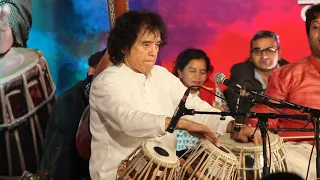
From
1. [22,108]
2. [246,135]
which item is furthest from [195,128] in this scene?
[22,108]

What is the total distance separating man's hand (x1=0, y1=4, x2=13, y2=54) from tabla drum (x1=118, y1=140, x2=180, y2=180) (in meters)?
2.14

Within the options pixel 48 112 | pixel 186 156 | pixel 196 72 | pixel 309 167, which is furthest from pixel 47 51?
pixel 309 167

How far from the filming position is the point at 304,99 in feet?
10.0

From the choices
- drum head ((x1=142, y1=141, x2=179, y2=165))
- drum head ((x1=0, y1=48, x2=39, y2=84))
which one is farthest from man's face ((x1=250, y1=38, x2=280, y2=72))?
drum head ((x1=142, y1=141, x2=179, y2=165))

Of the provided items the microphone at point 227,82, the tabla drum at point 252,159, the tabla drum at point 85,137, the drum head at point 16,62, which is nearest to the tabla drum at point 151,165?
the tabla drum at point 252,159

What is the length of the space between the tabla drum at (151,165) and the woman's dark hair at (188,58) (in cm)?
172

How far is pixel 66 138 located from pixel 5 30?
1.20 metres

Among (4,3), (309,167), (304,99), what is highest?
(4,3)

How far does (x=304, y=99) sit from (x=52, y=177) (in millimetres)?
1681

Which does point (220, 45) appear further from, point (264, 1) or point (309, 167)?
point (309, 167)

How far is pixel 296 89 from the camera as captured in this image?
311 cm

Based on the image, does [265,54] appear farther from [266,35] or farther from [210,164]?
[210,164]

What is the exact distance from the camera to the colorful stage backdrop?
435 centimetres

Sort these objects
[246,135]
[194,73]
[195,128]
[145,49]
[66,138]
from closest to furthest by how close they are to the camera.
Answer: [195,128] → [246,135] → [145,49] → [66,138] → [194,73]
